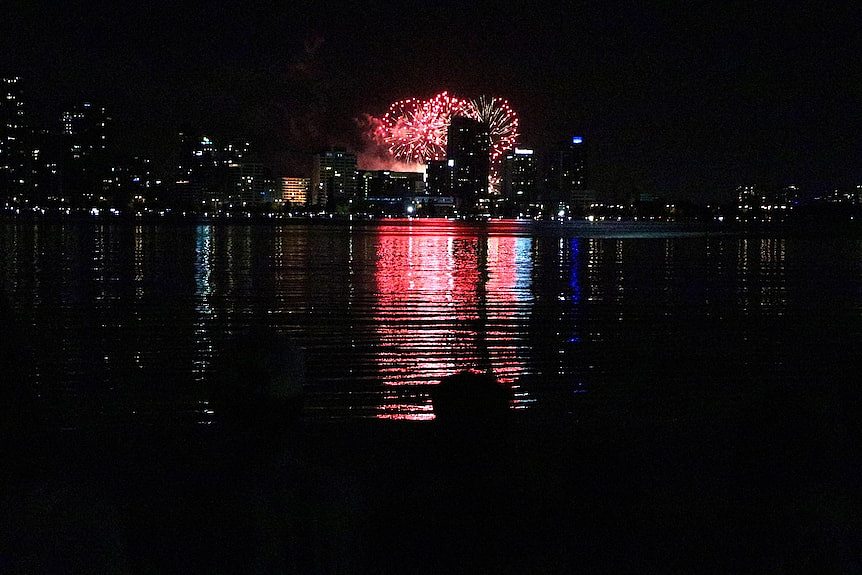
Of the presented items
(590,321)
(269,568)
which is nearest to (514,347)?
(590,321)

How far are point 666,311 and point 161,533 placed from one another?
68.0 feet

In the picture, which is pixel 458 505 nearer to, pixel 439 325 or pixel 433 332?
pixel 433 332

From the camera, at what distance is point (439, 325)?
19906 millimetres

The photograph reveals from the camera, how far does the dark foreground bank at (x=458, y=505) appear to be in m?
2.40

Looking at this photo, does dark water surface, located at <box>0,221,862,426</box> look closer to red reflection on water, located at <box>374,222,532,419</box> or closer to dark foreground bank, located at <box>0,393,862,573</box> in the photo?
red reflection on water, located at <box>374,222,532,419</box>

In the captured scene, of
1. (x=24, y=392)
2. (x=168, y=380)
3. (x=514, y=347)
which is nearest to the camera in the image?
(x=24, y=392)

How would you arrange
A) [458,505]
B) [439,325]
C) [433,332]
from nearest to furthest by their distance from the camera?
[458,505] < [433,332] < [439,325]

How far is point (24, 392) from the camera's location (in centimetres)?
455

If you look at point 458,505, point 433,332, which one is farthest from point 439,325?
point 458,505

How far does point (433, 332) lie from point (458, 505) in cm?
1472

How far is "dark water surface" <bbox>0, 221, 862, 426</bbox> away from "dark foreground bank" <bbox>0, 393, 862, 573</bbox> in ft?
2.21

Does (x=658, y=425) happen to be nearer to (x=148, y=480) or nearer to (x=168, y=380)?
(x=148, y=480)

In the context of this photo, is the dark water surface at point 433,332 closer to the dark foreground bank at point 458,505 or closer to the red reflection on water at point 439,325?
the red reflection on water at point 439,325

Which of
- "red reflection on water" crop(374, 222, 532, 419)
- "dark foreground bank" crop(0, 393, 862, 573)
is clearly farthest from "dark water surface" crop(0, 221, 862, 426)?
"dark foreground bank" crop(0, 393, 862, 573)
